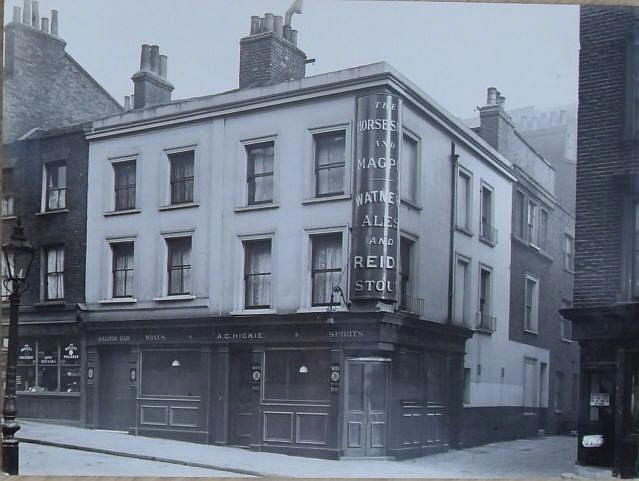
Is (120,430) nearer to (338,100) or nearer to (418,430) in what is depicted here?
(418,430)

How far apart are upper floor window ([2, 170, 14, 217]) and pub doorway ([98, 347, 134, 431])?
36.2 inches

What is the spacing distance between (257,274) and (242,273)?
8 centimetres

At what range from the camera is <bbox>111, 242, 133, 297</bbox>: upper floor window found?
4938 mm

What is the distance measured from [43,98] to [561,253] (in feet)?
9.69

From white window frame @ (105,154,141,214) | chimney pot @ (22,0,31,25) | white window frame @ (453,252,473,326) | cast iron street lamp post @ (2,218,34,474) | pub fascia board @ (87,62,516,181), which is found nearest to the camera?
cast iron street lamp post @ (2,218,34,474)

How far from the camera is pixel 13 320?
179 inches

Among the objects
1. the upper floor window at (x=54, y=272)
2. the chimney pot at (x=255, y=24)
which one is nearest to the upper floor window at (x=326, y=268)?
the chimney pot at (x=255, y=24)

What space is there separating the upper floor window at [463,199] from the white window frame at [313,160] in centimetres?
69

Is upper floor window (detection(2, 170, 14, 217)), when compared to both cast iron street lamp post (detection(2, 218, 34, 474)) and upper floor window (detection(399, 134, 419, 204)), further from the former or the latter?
upper floor window (detection(399, 134, 419, 204))

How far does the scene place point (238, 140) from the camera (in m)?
4.88

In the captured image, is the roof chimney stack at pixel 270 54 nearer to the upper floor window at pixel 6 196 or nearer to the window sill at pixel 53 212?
the window sill at pixel 53 212

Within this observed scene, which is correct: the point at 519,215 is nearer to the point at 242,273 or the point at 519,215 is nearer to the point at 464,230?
the point at 464,230

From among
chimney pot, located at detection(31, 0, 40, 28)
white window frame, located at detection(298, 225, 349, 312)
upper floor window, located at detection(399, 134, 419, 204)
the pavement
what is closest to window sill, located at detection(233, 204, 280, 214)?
white window frame, located at detection(298, 225, 349, 312)

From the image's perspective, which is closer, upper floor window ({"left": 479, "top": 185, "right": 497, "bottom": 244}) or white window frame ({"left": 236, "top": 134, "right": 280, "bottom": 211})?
white window frame ({"left": 236, "top": 134, "right": 280, "bottom": 211})
